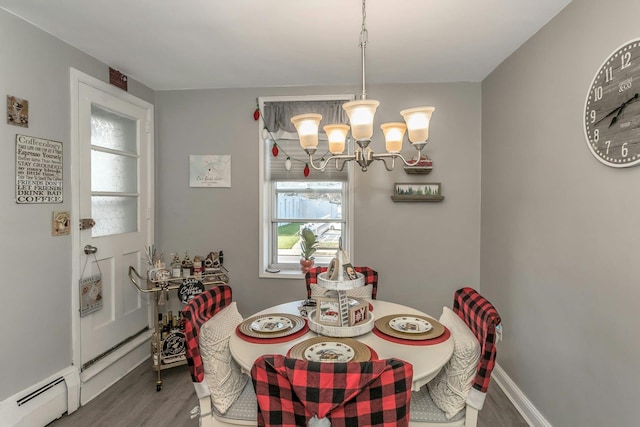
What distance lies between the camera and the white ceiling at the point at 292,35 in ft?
6.02

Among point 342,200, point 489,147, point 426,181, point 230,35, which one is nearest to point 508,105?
point 489,147

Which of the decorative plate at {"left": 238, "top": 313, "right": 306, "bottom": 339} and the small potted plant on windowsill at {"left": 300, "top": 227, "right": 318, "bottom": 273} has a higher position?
the small potted plant on windowsill at {"left": 300, "top": 227, "right": 318, "bottom": 273}

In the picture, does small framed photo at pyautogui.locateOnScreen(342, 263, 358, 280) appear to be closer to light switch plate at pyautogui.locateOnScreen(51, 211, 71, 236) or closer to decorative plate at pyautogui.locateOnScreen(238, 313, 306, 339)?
decorative plate at pyautogui.locateOnScreen(238, 313, 306, 339)

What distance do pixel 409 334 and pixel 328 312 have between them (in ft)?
1.30

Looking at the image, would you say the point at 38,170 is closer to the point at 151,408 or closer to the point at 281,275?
the point at 151,408

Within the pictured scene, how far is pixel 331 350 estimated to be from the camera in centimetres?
142

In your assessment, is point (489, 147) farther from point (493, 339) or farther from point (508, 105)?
point (493, 339)

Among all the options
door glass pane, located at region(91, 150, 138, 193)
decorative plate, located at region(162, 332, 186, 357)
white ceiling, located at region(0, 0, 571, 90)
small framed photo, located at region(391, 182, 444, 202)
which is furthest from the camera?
small framed photo, located at region(391, 182, 444, 202)

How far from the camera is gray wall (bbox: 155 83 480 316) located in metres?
2.95

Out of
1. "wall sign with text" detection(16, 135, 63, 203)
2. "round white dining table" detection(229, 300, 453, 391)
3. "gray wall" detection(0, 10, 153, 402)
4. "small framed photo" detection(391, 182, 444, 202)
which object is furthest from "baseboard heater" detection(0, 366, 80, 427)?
"small framed photo" detection(391, 182, 444, 202)

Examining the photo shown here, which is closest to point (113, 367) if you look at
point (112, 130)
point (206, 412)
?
point (206, 412)

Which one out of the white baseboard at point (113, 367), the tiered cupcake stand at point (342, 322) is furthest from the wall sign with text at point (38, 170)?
the tiered cupcake stand at point (342, 322)

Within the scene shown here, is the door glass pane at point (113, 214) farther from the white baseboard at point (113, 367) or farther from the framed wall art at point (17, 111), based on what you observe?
the white baseboard at point (113, 367)

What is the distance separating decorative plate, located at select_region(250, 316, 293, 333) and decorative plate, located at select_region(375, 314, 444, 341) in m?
0.47
